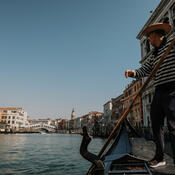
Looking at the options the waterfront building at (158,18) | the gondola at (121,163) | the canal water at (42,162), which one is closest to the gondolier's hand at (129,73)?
the gondola at (121,163)

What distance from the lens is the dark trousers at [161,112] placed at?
1.25 metres

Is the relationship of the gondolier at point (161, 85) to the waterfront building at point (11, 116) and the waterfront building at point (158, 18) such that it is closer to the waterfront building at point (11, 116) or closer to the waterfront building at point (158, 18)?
the waterfront building at point (158, 18)

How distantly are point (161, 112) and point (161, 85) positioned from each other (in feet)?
0.80

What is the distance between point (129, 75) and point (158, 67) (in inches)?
15.5

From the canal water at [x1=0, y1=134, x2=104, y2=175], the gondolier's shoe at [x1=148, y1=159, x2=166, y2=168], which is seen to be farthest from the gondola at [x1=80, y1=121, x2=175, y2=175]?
the canal water at [x1=0, y1=134, x2=104, y2=175]

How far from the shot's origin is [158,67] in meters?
1.32

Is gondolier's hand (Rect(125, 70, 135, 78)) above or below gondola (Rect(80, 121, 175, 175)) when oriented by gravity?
above

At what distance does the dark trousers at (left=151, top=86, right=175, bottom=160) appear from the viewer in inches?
49.0

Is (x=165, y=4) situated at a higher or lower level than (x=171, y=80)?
higher

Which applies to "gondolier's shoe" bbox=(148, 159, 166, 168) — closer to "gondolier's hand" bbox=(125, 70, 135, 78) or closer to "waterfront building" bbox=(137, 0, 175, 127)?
"gondolier's hand" bbox=(125, 70, 135, 78)

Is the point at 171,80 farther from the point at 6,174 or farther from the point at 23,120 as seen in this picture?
the point at 23,120

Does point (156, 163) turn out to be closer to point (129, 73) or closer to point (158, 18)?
point (129, 73)

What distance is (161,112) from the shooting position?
56.0 inches

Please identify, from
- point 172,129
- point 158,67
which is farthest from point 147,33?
point 172,129
